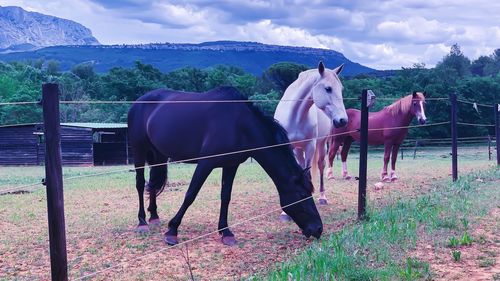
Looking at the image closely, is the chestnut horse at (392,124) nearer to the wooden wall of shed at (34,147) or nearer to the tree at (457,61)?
the wooden wall of shed at (34,147)

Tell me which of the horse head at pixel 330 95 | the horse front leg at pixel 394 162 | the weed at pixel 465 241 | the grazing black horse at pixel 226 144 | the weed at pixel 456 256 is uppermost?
the horse head at pixel 330 95

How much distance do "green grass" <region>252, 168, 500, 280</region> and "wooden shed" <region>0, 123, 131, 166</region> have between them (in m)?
24.5

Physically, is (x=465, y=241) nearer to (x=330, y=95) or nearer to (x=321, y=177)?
(x=330, y=95)

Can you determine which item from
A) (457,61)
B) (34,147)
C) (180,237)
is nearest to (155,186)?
(180,237)

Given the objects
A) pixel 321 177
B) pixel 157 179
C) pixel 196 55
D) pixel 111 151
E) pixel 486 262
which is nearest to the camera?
pixel 486 262

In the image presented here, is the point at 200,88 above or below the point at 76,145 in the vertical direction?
above

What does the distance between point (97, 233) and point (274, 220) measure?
2.37 meters

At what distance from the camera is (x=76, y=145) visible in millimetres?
29859

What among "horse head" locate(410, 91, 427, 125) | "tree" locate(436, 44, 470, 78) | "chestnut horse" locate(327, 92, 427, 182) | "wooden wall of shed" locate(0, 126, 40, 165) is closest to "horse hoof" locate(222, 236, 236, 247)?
"chestnut horse" locate(327, 92, 427, 182)

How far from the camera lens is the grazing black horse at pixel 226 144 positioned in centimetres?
545

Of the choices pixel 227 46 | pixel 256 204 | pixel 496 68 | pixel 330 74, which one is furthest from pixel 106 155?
pixel 227 46

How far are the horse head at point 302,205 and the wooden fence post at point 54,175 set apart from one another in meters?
2.93

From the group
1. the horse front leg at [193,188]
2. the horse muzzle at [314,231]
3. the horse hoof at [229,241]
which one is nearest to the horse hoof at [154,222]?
the horse front leg at [193,188]

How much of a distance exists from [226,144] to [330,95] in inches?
69.7
